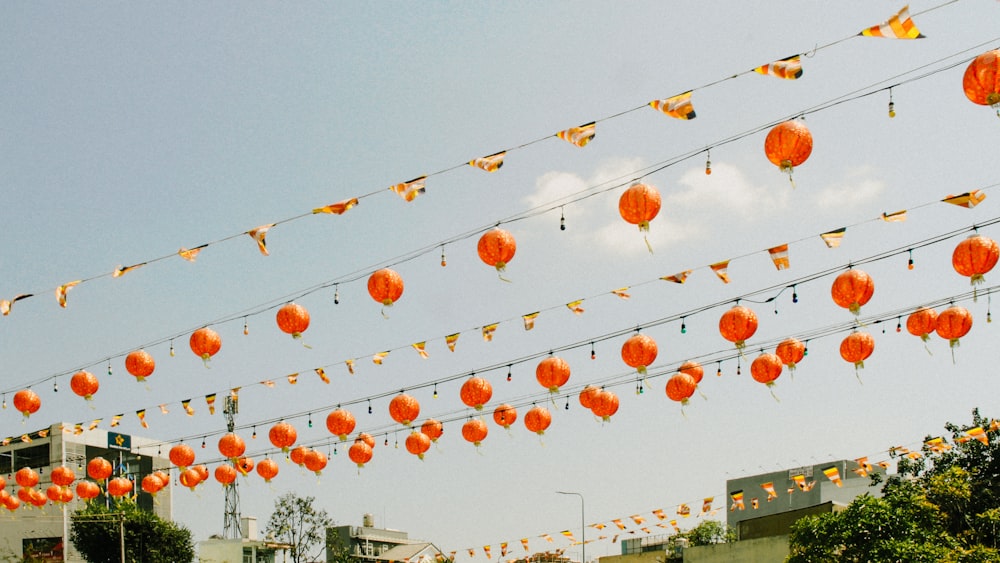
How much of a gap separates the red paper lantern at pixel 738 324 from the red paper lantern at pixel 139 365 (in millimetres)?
8617

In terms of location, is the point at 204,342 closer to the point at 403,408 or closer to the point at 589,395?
the point at 403,408

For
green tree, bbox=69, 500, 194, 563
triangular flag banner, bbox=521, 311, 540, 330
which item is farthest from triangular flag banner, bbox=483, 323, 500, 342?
green tree, bbox=69, 500, 194, 563

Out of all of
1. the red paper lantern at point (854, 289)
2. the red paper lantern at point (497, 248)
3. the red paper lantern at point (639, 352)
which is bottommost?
the red paper lantern at point (639, 352)

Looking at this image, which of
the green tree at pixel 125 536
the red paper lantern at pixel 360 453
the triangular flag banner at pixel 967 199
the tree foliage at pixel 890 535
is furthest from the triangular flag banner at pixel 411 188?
the green tree at pixel 125 536

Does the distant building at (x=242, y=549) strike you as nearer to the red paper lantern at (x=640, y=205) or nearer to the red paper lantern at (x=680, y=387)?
the red paper lantern at (x=680, y=387)

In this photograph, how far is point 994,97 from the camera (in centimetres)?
755

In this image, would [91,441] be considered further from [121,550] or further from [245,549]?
[121,550]

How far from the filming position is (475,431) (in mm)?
16062

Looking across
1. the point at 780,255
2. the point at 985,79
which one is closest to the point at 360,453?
the point at 780,255

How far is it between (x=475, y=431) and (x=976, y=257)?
8.65 metres

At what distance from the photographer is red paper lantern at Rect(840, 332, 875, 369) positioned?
13.2m

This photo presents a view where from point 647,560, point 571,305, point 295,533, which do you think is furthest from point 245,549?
point 571,305

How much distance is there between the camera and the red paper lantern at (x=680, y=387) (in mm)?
14344

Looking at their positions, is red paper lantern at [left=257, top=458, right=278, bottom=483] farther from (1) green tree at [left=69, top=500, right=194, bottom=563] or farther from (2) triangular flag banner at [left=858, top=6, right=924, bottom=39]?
(1) green tree at [left=69, top=500, right=194, bottom=563]
